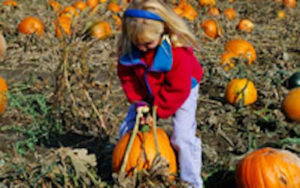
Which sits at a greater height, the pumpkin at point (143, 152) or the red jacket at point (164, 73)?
the red jacket at point (164, 73)

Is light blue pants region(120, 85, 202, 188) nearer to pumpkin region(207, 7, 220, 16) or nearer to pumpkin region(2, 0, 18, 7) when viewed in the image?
pumpkin region(207, 7, 220, 16)

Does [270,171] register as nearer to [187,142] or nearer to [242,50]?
[187,142]

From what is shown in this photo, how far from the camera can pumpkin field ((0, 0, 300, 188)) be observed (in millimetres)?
3994

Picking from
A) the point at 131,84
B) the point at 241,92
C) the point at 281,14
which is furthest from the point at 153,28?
the point at 281,14

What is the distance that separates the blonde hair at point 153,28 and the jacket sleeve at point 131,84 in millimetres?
242

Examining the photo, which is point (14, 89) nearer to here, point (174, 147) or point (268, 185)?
point (174, 147)

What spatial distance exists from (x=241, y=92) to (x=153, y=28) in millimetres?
2639

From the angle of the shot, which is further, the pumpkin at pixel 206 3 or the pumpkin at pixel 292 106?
the pumpkin at pixel 206 3

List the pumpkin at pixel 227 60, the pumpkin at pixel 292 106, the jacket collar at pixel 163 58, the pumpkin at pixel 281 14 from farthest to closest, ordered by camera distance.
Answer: the pumpkin at pixel 281 14
the pumpkin at pixel 227 60
the pumpkin at pixel 292 106
the jacket collar at pixel 163 58

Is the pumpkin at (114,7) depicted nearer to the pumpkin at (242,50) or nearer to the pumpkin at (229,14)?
the pumpkin at (229,14)

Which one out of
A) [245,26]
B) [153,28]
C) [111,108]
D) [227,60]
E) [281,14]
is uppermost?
[153,28]

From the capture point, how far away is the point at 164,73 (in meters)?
3.71

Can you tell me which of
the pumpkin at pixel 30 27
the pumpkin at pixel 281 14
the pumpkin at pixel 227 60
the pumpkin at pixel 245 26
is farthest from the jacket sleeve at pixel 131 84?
→ the pumpkin at pixel 281 14

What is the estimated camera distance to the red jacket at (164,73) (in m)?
3.60
